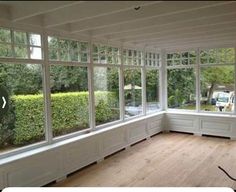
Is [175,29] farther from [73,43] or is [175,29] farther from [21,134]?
[21,134]

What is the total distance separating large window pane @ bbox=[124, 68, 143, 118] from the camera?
6234 millimetres

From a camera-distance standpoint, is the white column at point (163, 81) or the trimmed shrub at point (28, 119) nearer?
the trimmed shrub at point (28, 119)

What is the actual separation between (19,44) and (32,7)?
98 cm

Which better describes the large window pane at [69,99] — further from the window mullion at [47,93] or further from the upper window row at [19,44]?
the upper window row at [19,44]

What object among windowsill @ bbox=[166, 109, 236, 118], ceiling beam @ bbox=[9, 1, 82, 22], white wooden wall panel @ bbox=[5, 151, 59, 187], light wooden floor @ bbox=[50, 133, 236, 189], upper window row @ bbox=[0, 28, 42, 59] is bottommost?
light wooden floor @ bbox=[50, 133, 236, 189]

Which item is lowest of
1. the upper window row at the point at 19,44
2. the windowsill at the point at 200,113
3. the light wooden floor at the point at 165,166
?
the light wooden floor at the point at 165,166

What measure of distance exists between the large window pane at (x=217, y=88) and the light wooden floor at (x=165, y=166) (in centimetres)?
114

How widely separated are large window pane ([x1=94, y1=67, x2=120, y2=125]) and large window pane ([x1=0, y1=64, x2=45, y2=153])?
1449 millimetres

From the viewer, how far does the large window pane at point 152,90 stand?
7.18m

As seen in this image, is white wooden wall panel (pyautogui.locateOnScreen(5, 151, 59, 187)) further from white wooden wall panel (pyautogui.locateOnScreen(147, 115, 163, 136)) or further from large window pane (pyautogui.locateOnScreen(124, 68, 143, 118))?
white wooden wall panel (pyautogui.locateOnScreen(147, 115, 163, 136))

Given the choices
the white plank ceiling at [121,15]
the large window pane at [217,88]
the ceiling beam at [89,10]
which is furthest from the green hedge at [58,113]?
the large window pane at [217,88]

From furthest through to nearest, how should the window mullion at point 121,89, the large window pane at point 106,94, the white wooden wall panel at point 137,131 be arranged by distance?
the white wooden wall panel at point 137,131, the window mullion at point 121,89, the large window pane at point 106,94

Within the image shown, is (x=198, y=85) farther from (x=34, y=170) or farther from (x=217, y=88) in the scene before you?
(x=34, y=170)

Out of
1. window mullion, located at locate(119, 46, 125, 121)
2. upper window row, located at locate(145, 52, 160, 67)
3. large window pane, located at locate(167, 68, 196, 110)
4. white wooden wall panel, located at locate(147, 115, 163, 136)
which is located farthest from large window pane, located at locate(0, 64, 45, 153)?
large window pane, located at locate(167, 68, 196, 110)
